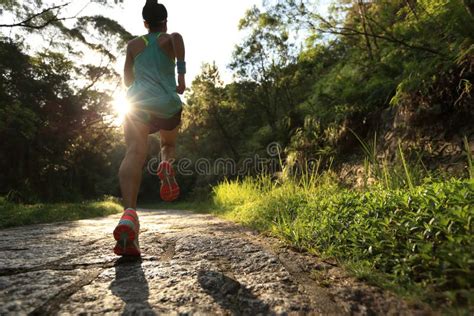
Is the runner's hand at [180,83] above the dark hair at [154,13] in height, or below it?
below

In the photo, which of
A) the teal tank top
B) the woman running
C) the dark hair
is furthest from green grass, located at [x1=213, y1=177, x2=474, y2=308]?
the dark hair

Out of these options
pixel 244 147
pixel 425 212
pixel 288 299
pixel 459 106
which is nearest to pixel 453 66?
pixel 459 106

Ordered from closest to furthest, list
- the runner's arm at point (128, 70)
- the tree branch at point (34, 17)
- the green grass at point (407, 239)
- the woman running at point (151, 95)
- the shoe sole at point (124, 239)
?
the green grass at point (407, 239) < the shoe sole at point (124, 239) < the woman running at point (151, 95) < the runner's arm at point (128, 70) < the tree branch at point (34, 17)

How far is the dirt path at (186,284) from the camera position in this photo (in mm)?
1100

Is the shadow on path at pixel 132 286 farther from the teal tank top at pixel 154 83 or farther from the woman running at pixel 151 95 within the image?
the teal tank top at pixel 154 83

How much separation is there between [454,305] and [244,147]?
61.4 ft

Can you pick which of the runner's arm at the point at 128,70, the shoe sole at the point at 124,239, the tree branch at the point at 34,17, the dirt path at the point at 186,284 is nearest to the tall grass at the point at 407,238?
the dirt path at the point at 186,284

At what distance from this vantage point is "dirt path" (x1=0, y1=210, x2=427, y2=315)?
1.10 m

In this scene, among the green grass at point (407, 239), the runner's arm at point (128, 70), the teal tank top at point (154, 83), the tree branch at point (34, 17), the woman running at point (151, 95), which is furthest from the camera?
the tree branch at point (34, 17)

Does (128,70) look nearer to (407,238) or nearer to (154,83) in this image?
(154,83)

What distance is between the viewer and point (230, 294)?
4.10ft

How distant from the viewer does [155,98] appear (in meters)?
2.39

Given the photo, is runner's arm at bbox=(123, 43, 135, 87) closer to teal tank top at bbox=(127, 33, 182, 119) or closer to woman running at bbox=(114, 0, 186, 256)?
woman running at bbox=(114, 0, 186, 256)

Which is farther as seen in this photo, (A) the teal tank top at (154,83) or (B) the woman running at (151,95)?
(A) the teal tank top at (154,83)
